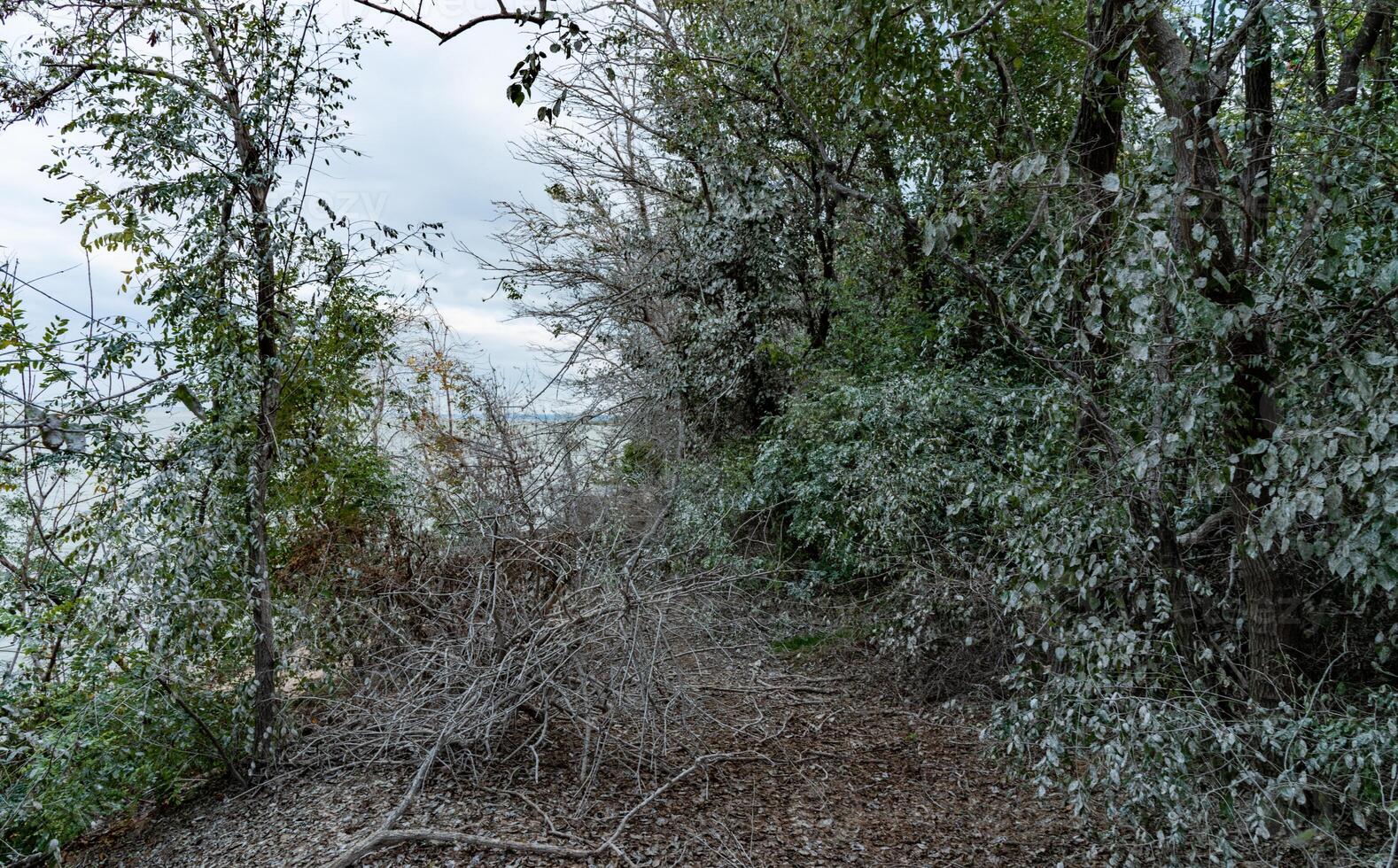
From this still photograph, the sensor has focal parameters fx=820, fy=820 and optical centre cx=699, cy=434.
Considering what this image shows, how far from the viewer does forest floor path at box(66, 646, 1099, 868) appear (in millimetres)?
3260

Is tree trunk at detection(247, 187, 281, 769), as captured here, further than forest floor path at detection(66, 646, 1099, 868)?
Yes

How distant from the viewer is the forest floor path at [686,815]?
10.7ft

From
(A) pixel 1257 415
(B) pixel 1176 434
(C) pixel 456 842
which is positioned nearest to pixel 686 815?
(C) pixel 456 842

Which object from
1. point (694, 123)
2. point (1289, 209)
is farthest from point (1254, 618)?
point (694, 123)

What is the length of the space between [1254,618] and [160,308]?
190 inches

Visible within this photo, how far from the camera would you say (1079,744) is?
3072 millimetres

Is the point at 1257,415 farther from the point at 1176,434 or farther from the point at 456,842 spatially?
the point at 456,842

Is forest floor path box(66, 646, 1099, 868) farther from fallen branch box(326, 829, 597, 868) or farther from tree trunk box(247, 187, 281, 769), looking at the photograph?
tree trunk box(247, 187, 281, 769)

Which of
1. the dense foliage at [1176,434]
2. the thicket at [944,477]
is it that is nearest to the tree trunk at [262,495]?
the thicket at [944,477]

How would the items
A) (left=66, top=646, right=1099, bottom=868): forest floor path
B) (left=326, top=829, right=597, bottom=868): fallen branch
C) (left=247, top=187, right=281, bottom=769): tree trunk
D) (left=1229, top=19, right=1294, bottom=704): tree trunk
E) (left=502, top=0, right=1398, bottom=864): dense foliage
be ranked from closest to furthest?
(left=502, top=0, right=1398, bottom=864): dense foliage < (left=1229, top=19, right=1294, bottom=704): tree trunk < (left=326, top=829, right=597, bottom=868): fallen branch < (left=66, top=646, right=1099, bottom=868): forest floor path < (left=247, top=187, right=281, bottom=769): tree trunk

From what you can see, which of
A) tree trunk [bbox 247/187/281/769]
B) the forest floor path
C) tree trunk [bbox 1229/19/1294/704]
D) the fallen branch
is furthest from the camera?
tree trunk [bbox 247/187/281/769]

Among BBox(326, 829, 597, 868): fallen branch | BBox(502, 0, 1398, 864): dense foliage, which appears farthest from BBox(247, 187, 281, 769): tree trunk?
BBox(502, 0, 1398, 864): dense foliage

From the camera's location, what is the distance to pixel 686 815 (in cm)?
355

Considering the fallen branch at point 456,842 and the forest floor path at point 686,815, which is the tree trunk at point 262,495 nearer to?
the forest floor path at point 686,815
